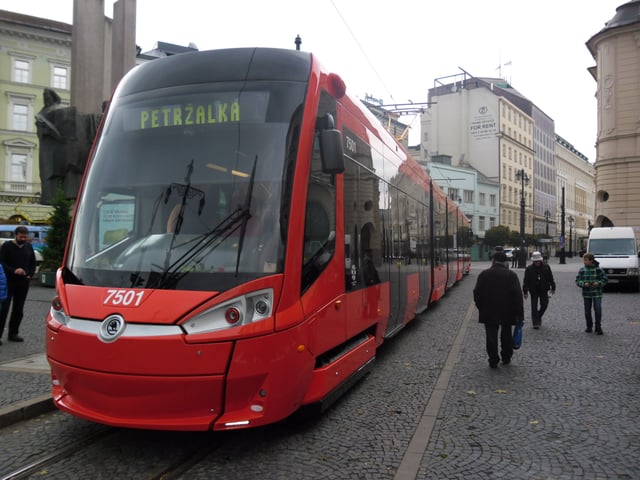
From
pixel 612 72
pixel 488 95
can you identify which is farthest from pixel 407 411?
pixel 488 95

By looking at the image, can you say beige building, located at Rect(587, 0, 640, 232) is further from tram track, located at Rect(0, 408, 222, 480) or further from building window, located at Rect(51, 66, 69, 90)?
building window, located at Rect(51, 66, 69, 90)

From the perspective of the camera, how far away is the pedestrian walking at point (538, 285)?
11.4m

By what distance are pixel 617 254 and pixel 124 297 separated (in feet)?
69.0

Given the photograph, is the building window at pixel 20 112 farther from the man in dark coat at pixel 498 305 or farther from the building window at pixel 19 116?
the man in dark coat at pixel 498 305

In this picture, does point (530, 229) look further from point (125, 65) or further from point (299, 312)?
point (299, 312)

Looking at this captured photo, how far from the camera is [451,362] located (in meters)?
8.02

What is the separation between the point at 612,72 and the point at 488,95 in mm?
36719

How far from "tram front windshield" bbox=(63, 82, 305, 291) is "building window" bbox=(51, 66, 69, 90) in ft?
155

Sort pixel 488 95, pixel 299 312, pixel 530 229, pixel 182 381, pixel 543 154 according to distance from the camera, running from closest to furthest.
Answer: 1. pixel 182 381
2. pixel 299 312
3. pixel 488 95
4. pixel 530 229
5. pixel 543 154

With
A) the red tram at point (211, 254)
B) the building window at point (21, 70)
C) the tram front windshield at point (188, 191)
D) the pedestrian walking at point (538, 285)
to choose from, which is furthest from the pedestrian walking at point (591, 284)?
the building window at point (21, 70)

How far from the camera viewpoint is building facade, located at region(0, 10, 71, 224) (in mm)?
44469

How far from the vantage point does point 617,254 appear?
21.2 meters

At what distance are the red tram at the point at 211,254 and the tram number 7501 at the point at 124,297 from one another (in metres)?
0.01

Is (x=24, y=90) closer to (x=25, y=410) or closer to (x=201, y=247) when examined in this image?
(x=25, y=410)
